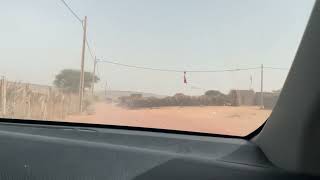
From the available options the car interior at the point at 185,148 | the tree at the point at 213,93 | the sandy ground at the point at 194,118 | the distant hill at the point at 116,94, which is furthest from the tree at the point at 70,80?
the tree at the point at 213,93

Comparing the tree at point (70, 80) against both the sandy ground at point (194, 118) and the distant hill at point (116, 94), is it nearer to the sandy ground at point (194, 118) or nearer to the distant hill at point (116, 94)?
the distant hill at point (116, 94)

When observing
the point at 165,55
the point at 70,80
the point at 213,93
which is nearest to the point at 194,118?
the point at 213,93

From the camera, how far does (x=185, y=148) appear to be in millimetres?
3316

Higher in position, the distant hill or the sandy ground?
the distant hill

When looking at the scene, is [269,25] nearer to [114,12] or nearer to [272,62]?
[272,62]

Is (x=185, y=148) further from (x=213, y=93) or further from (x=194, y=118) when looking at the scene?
(x=213, y=93)

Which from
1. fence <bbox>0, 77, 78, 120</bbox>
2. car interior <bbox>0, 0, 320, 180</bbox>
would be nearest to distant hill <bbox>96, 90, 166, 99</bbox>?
fence <bbox>0, 77, 78, 120</bbox>

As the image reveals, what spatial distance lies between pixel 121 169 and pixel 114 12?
1971 millimetres

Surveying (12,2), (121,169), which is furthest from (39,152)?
(12,2)

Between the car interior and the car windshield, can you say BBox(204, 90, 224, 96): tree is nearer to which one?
the car windshield

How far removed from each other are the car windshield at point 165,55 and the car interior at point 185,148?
219 mm

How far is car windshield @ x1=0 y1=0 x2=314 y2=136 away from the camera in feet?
11.2

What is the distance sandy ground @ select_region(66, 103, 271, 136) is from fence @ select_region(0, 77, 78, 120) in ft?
2.44

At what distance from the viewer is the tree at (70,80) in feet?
19.6
